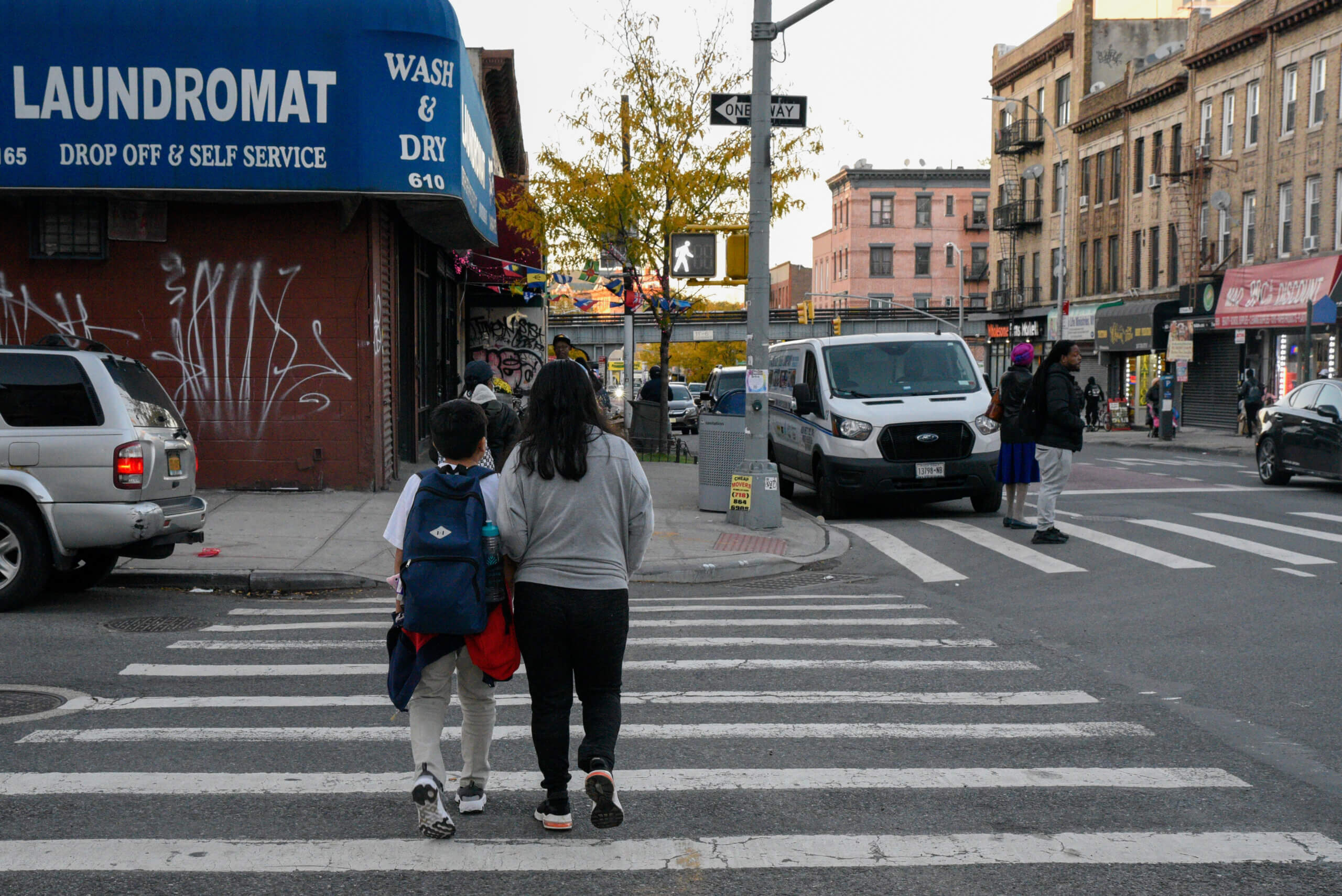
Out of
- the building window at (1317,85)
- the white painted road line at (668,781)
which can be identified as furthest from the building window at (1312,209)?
the white painted road line at (668,781)

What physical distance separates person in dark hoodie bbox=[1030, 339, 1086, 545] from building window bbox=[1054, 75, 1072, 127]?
44105mm

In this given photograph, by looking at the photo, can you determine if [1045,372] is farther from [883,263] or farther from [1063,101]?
[883,263]

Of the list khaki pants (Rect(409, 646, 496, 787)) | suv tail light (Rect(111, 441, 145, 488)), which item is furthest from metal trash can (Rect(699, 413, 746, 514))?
khaki pants (Rect(409, 646, 496, 787))

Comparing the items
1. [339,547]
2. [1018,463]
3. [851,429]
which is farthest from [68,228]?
[1018,463]

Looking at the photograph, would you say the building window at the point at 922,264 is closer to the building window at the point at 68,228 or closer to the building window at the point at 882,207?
the building window at the point at 882,207

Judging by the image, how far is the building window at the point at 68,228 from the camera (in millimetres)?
15000

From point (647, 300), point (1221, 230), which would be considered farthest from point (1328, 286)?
point (647, 300)

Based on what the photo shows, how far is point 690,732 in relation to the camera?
6.02m

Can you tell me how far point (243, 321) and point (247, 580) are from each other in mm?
5657

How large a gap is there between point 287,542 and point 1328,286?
2980 centimetres

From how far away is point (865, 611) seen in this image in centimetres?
945

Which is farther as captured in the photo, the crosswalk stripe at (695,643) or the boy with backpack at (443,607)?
the crosswalk stripe at (695,643)

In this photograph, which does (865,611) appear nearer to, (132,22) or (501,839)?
(501,839)

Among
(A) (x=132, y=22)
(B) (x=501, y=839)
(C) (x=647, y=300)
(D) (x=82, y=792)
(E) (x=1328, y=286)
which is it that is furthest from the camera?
(E) (x=1328, y=286)
